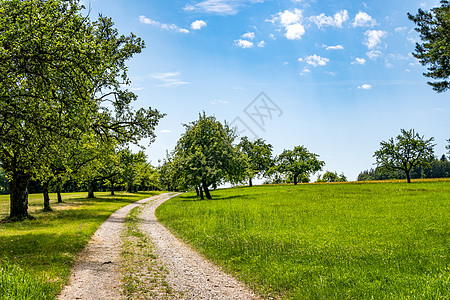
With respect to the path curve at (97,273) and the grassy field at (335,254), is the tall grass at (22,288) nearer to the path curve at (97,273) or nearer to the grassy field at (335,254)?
the path curve at (97,273)

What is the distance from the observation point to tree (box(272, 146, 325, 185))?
86062mm

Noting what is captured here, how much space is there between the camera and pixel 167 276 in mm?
9734

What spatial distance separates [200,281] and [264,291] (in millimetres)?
2203

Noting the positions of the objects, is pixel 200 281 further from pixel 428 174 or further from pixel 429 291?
pixel 428 174

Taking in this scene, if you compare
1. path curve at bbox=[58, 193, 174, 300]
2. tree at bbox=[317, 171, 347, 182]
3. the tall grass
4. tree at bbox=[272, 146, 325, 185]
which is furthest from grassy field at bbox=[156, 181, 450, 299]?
tree at bbox=[317, 171, 347, 182]

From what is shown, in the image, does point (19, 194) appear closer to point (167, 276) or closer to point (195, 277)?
point (167, 276)

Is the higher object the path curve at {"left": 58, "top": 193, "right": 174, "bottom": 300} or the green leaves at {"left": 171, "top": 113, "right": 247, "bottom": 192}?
the green leaves at {"left": 171, "top": 113, "right": 247, "bottom": 192}

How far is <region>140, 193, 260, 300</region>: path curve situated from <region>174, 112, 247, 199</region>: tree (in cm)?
3103

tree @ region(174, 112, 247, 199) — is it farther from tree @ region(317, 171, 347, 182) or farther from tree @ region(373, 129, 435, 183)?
tree @ region(317, 171, 347, 182)

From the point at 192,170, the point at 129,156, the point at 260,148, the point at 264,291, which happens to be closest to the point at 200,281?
the point at 264,291

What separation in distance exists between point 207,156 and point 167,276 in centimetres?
3793

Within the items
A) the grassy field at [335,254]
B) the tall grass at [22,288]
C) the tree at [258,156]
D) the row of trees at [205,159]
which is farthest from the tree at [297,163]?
the tall grass at [22,288]

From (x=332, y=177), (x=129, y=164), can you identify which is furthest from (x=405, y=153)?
(x=332, y=177)

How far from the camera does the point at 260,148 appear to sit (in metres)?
98.7
